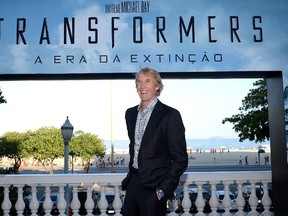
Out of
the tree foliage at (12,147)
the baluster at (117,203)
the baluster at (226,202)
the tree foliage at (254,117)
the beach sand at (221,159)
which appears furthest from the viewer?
the beach sand at (221,159)

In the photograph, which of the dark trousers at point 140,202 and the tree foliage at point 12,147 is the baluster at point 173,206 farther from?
the tree foliage at point 12,147

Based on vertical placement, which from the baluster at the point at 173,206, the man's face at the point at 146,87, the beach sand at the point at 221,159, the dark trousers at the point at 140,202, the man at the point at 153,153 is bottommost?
the beach sand at the point at 221,159

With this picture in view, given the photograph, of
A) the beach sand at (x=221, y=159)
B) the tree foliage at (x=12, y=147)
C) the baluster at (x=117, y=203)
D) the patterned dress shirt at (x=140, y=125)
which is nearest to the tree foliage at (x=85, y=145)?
the tree foliage at (x=12, y=147)

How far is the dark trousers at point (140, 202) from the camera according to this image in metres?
2.51

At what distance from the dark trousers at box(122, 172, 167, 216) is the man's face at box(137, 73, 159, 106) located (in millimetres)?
555

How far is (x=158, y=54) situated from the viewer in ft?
14.3

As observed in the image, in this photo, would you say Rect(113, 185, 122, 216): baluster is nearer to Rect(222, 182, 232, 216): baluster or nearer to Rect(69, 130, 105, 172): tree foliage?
Rect(222, 182, 232, 216): baluster

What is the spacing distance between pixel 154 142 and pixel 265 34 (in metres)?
2.53

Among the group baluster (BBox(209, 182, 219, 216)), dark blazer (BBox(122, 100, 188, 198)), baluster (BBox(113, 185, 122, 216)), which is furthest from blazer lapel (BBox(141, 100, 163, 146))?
baluster (BBox(209, 182, 219, 216))

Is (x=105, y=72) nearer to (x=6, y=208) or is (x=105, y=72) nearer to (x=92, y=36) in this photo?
(x=92, y=36)

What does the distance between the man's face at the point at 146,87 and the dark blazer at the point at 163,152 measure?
0.35 feet

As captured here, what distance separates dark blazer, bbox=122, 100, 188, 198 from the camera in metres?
2.51

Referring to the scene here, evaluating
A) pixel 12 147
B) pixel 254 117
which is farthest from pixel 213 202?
pixel 12 147

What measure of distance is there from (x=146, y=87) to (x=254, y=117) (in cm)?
1769
